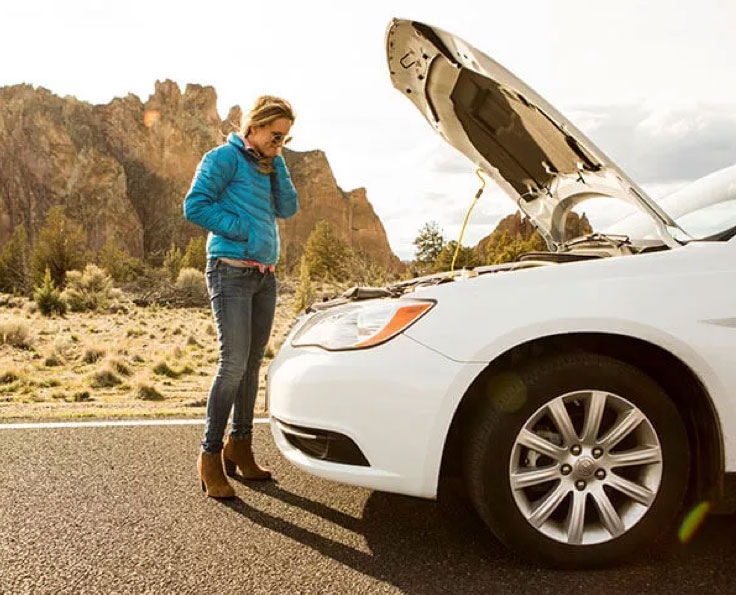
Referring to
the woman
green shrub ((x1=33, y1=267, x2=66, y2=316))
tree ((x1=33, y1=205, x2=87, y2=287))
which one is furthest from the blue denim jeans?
tree ((x1=33, y1=205, x2=87, y2=287))

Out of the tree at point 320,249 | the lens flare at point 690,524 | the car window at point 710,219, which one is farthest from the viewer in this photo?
the tree at point 320,249

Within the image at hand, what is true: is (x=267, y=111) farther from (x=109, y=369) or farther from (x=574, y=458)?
(x=109, y=369)

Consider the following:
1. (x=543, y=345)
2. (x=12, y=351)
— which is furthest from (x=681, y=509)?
(x=12, y=351)

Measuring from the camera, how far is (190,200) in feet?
11.6

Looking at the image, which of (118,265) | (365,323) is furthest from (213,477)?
(118,265)

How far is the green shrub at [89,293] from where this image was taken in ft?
106

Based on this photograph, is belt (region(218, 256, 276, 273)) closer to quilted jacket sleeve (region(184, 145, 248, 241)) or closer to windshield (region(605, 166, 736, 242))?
quilted jacket sleeve (region(184, 145, 248, 241))

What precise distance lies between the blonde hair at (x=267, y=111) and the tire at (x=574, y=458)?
1750mm

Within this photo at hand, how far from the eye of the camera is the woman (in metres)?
3.56

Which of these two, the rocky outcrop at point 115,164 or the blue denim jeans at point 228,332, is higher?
the rocky outcrop at point 115,164

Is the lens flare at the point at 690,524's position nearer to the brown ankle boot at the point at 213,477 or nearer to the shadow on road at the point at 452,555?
the shadow on road at the point at 452,555

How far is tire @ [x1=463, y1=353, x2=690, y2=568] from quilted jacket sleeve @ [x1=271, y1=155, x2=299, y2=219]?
1.72m

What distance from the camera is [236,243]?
364cm

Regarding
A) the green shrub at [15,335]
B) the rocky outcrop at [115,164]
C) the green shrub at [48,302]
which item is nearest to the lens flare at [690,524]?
the green shrub at [15,335]
